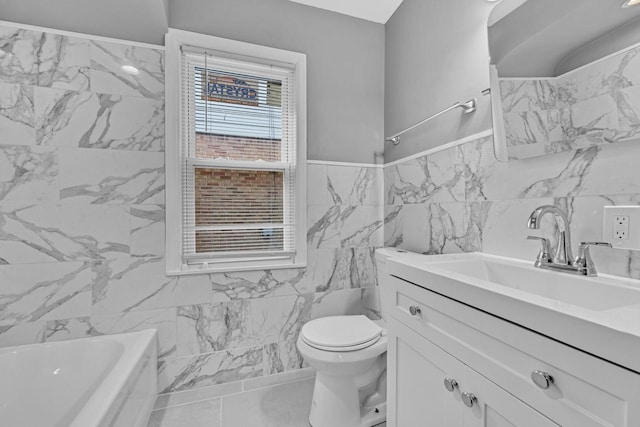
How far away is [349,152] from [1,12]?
2037 mm

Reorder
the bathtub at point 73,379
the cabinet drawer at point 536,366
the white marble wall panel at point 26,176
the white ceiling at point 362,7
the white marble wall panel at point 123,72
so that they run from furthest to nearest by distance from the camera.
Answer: the white ceiling at point 362,7, the white marble wall panel at point 123,72, the white marble wall panel at point 26,176, the bathtub at point 73,379, the cabinet drawer at point 536,366

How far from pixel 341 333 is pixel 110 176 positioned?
1.56m

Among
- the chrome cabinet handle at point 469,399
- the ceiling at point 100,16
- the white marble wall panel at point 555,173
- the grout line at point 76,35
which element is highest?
the ceiling at point 100,16

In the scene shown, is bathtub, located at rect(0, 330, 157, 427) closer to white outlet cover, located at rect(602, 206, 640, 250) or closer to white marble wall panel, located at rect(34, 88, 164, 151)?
white marble wall panel, located at rect(34, 88, 164, 151)

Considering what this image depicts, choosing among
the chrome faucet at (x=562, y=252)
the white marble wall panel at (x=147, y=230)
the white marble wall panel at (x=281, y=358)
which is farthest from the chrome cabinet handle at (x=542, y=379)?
the white marble wall panel at (x=147, y=230)

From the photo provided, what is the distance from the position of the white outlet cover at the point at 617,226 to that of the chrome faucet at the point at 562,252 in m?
0.03

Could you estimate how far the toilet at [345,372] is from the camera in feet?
4.50

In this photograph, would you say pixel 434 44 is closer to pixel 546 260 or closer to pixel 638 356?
pixel 546 260

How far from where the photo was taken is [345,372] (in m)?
1.38

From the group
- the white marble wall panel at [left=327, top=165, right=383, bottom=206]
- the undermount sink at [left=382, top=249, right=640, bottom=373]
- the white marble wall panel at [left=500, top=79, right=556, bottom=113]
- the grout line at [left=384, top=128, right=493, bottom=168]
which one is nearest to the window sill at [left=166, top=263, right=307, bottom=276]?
the white marble wall panel at [left=327, top=165, right=383, bottom=206]

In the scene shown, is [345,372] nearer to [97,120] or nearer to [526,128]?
[526,128]

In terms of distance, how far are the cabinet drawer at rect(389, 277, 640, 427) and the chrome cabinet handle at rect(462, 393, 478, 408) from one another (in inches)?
3.0

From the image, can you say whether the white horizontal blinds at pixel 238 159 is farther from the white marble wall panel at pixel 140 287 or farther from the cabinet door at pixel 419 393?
the cabinet door at pixel 419 393

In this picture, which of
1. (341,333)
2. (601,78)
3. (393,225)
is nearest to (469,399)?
(341,333)
